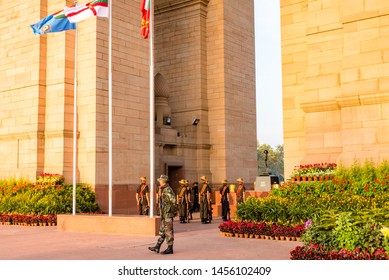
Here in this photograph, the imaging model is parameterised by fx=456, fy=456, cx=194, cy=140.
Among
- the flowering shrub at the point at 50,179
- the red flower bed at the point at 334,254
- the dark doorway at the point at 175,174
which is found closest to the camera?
the red flower bed at the point at 334,254

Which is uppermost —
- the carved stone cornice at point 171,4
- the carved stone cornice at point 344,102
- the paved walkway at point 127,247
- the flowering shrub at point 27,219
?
the carved stone cornice at point 171,4

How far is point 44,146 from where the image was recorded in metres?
20.5

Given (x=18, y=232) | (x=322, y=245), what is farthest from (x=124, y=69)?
(x=322, y=245)

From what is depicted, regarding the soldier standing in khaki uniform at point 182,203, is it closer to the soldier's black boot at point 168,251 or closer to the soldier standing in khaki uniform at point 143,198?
the soldier standing in khaki uniform at point 143,198

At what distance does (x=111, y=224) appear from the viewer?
14164 millimetres

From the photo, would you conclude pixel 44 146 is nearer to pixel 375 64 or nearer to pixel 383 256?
pixel 375 64

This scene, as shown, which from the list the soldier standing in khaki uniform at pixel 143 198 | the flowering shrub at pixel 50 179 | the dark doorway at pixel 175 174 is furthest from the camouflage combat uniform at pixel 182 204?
the dark doorway at pixel 175 174

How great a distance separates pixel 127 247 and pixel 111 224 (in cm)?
309

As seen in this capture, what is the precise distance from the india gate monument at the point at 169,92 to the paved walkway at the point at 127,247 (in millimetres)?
5269

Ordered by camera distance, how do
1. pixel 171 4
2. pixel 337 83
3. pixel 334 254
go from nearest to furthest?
pixel 334 254
pixel 337 83
pixel 171 4

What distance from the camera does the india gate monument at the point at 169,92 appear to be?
1563cm

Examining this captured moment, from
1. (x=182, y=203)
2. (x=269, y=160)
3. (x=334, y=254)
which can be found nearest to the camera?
(x=334, y=254)

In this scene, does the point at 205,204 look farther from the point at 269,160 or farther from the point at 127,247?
the point at 269,160

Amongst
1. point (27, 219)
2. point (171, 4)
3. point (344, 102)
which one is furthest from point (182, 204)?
point (171, 4)
